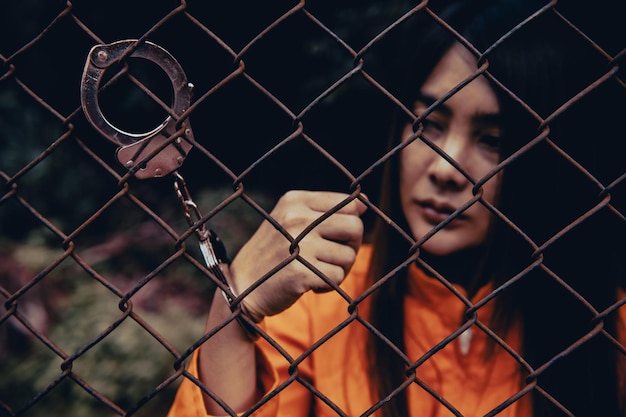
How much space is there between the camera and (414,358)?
1324 millimetres

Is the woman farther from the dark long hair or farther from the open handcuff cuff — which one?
the open handcuff cuff

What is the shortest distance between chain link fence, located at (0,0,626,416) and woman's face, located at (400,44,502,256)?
999 mm

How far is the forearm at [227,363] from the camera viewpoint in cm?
96

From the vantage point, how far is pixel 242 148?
2.85 meters

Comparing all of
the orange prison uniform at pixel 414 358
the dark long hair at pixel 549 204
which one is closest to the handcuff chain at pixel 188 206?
the dark long hair at pixel 549 204

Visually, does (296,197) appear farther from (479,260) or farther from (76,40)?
(76,40)

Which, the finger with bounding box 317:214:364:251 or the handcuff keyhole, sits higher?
the handcuff keyhole

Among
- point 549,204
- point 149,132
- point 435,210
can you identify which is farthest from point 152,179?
point 149,132

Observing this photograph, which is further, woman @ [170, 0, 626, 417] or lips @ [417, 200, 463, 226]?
lips @ [417, 200, 463, 226]

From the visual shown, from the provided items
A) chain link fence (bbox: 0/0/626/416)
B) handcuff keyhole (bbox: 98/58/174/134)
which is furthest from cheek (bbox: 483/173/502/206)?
handcuff keyhole (bbox: 98/58/174/134)

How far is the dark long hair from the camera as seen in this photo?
107cm

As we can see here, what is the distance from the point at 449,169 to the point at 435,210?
10 centimetres

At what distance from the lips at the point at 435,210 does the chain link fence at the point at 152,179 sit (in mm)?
1046

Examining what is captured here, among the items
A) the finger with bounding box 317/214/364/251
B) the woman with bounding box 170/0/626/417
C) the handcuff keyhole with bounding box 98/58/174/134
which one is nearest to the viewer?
the finger with bounding box 317/214/364/251
